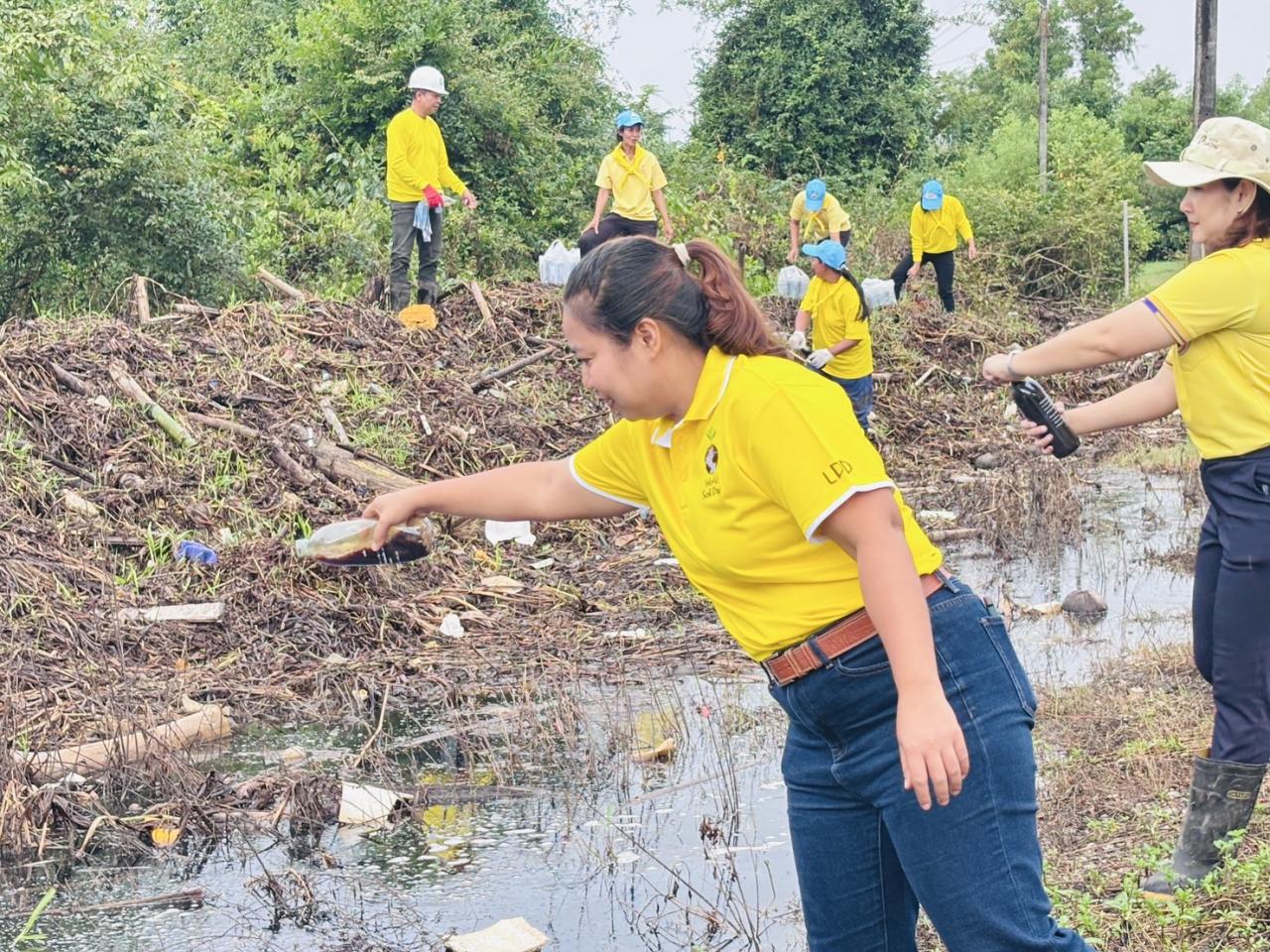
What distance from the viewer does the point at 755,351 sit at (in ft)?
8.27

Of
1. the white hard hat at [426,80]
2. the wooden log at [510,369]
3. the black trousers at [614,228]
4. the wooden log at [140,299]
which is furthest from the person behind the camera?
the black trousers at [614,228]

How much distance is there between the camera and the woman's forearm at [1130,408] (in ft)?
12.6

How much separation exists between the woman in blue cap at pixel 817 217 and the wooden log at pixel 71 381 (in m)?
7.92

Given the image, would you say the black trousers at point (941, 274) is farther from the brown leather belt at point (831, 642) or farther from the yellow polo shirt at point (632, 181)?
the brown leather belt at point (831, 642)

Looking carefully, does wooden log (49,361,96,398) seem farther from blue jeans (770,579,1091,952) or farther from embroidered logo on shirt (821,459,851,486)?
embroidered logo on shirt (821,459,851,486)

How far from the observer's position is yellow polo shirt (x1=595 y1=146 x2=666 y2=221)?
42.1 feet

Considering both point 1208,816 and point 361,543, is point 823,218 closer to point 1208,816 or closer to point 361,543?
point 1208,816

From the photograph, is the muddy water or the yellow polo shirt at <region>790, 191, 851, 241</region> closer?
the muddy water

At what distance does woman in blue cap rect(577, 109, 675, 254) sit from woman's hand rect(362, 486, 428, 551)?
984 centimetres

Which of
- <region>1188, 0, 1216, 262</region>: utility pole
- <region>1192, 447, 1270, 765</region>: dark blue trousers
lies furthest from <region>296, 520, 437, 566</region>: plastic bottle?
<region>1188, 0, 1216, 262</region>: utility pole

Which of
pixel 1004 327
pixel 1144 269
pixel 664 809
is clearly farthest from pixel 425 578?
pixel 1144 269

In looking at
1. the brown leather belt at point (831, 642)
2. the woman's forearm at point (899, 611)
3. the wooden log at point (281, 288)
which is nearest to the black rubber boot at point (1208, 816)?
the brown leather belt at point (831, 642)

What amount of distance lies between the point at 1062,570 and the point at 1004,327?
26.2 ft

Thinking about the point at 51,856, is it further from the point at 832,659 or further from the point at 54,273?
the point at 54,273
